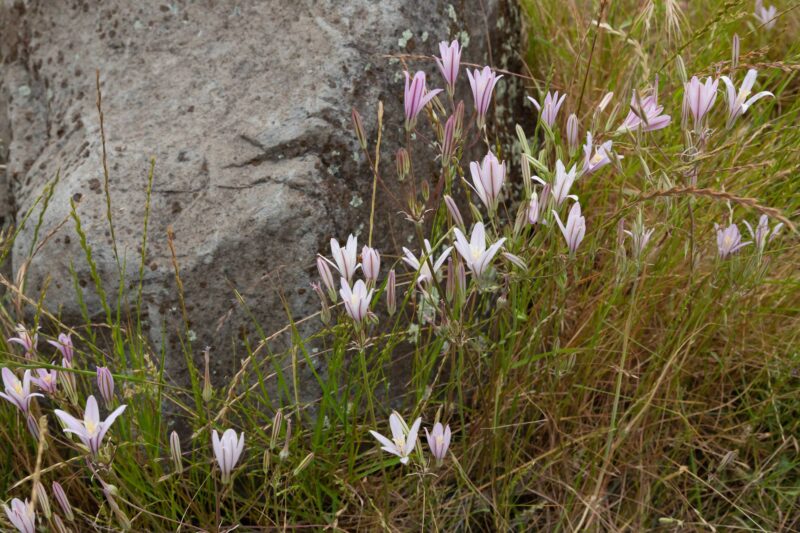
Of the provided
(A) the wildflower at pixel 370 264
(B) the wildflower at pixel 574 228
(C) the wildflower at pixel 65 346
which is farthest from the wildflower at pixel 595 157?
(C) the wildflower at pixel 65 346

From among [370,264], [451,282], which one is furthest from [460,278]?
[370,264]

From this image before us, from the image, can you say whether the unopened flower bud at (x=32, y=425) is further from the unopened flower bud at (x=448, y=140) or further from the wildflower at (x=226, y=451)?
the unopened flower bud at (x=448, y=140)

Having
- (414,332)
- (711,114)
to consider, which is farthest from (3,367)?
(711,114)

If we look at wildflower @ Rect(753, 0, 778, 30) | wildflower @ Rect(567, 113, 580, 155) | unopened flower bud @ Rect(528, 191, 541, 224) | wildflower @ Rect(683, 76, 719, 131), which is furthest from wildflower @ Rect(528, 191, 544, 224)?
wildflower @ Rect(753, 0, 778, 30)

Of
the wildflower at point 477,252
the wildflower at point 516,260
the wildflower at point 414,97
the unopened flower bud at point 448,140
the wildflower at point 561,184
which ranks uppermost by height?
the wildflower at point 414,97

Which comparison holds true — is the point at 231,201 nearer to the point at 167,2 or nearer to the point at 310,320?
the point at 310,320

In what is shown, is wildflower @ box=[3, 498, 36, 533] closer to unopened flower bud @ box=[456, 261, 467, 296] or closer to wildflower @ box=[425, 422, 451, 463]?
wildflower @ box=[425, 422, 451, 463]

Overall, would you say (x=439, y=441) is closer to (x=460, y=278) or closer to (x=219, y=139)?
(x=460, y=278)
